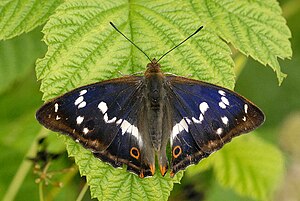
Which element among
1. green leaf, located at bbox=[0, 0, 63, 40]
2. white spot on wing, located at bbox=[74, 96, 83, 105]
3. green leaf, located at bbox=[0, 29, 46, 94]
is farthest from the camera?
green leaf, located at bbox=[0, 29, 46, 94]

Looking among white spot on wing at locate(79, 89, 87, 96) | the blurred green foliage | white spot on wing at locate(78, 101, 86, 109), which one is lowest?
the blurred green foliage

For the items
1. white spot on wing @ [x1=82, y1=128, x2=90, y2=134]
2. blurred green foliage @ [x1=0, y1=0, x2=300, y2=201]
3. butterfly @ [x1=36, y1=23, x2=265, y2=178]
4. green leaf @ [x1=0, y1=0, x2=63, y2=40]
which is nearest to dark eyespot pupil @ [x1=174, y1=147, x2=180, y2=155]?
butterfly @ [x1=36, y1=23, x2=265, y2=178]

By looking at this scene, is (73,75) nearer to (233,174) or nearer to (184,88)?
(184,88)

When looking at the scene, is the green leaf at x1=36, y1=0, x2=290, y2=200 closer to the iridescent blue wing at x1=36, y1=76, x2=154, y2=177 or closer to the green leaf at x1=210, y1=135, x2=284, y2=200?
the iridescent blue wing at x1=36, y1=76, x2=154, y2=177

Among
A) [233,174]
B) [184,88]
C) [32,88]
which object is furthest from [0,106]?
[184,88]

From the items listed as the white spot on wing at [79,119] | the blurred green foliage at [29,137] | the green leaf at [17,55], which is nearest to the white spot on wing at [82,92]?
the white spot on wing at [79,119]
